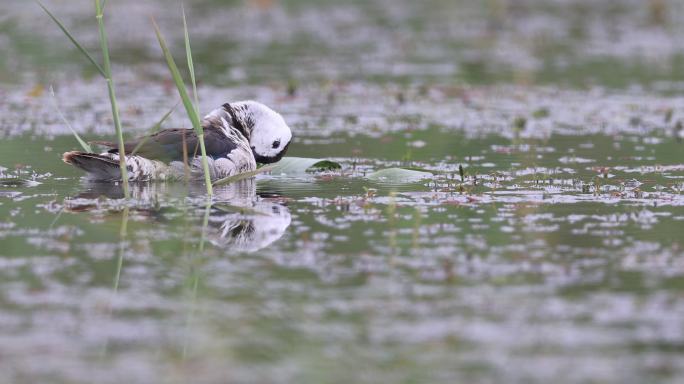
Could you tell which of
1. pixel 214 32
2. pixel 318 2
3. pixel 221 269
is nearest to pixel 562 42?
pixel 214 32

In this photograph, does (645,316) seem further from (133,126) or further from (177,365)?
(133,126)

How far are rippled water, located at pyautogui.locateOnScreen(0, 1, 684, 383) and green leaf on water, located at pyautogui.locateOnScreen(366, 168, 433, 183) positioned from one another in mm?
140

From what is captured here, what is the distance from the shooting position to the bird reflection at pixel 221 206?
27.3 ft

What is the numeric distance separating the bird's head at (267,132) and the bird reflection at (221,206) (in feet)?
1.51

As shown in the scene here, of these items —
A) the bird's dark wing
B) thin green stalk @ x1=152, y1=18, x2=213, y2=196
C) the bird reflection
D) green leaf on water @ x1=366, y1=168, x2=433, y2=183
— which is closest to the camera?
the bird reflection

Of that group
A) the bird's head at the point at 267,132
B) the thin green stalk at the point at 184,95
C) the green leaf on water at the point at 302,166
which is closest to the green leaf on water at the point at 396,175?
the green leaf on water at the point at 302,166

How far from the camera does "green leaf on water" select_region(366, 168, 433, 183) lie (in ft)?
36.2

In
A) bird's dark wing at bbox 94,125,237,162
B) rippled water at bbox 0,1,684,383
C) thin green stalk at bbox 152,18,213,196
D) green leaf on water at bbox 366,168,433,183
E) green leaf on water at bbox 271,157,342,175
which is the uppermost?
thin green stalk at bbox 152,18,213,196

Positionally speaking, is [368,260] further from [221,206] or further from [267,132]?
[267,132]

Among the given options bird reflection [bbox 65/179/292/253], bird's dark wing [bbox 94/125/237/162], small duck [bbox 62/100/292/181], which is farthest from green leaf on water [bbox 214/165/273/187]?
bird's dark wing [bbox 94/125/237/162]

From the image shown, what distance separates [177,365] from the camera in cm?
559

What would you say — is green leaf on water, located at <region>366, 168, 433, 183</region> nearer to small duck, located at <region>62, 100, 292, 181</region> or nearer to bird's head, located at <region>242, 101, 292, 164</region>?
bird's head, located at <region>242, 101, 292, 164</region>

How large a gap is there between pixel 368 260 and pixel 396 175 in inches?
142

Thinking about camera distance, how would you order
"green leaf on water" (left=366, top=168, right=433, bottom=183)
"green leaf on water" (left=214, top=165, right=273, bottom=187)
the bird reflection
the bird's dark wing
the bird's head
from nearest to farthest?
the bird reflection < "green leaf on water" (left=214, top=165, right=273, bottom=187) < the bird's dark wing < "green leaf on water" (left=366, top=168, right=433, bottom=183) < the bird's head
